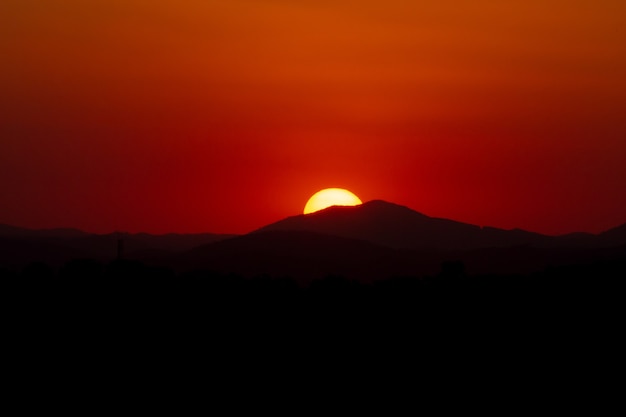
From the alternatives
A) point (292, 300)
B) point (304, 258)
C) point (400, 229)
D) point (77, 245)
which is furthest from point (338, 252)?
point (292, 300)

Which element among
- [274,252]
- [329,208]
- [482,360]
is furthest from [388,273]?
[329,208]

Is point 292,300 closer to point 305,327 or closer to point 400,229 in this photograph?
point 305,327

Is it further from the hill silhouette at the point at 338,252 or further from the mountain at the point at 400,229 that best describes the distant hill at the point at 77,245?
the mountain at the point at 400,229

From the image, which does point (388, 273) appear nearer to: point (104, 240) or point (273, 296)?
point (273, 296)

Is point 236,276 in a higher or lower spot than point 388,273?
lower

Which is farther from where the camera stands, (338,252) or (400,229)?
(400,229)

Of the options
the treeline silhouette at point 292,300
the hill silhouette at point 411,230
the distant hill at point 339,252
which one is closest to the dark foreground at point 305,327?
the treeline silhouette at point 292,300

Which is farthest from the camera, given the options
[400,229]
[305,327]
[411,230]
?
[411,230]

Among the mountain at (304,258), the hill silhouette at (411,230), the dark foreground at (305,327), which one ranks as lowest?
the dark foreground at (305,327)
